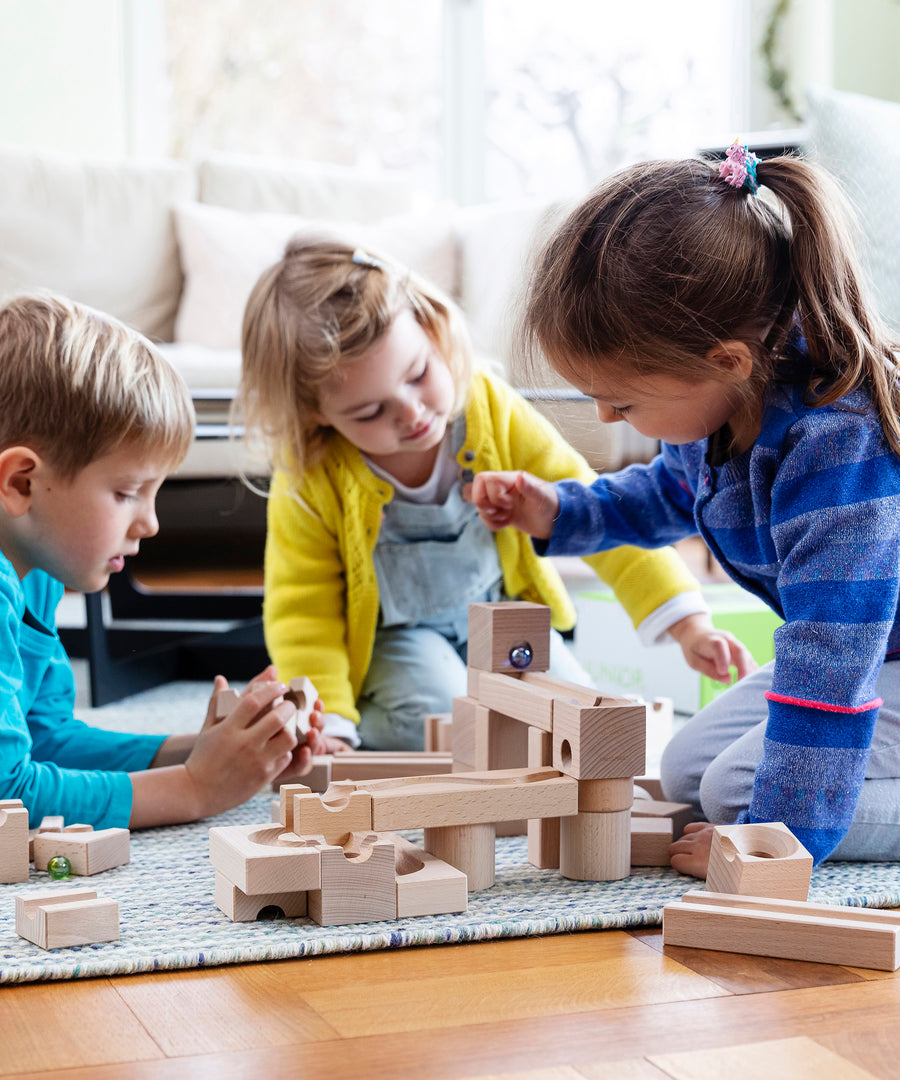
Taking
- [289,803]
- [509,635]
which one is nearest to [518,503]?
[509,635]

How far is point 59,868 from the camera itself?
0.88 meters

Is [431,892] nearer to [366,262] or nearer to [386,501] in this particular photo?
[386,501]

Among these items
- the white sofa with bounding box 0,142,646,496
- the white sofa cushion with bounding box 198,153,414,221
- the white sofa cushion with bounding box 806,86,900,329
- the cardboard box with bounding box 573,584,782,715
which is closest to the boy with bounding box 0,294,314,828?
the cardboard box with bounding box 573,584,782,715

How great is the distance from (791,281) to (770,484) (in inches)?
5.9

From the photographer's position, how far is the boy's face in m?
1.03

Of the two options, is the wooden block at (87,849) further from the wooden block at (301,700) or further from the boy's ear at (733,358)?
the boy's ear at (733,358)

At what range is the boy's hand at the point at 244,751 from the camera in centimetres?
100

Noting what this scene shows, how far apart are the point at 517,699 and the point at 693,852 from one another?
0.17m

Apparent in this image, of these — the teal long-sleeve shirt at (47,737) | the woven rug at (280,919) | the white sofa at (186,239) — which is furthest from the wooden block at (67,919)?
the white sofa at (186,239)

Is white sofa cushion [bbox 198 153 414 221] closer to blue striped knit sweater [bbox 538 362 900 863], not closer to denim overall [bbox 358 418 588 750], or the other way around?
denim overall [bbox 358 418 588 750]

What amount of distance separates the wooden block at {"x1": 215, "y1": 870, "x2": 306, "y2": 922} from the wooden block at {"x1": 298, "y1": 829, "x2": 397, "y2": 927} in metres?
0.01

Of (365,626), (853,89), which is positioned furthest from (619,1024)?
→ (853,89)

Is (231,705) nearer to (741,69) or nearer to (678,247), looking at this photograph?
(678,247)

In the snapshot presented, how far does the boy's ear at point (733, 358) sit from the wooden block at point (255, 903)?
0.47 meters
